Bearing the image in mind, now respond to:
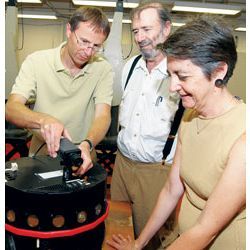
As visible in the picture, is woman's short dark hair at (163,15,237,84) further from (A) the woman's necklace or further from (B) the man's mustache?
(B) the man's mustache

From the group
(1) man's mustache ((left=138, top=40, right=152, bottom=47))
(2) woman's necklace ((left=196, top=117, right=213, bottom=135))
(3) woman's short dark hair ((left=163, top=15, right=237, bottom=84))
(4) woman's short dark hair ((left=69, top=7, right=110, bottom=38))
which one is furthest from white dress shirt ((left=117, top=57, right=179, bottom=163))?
(3) woman's short dark hair ((left=163, top=15, right=237, bottom=84))

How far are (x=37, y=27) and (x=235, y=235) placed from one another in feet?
28.7

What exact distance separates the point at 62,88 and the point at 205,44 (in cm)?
83

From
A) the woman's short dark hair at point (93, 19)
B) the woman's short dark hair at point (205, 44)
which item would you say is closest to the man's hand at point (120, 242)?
the woman's short dark hair at point (205, 44)

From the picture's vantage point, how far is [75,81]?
157cm

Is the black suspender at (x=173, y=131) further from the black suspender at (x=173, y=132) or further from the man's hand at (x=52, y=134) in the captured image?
the man's hand at (x=52, y=134)

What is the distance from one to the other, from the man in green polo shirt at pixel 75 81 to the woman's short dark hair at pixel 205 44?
1.84ft

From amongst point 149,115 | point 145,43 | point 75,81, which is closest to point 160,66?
point 145,43

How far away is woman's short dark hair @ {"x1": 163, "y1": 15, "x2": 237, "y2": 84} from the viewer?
0.94 metres

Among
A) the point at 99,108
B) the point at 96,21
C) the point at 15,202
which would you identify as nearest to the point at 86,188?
the point at 15,202

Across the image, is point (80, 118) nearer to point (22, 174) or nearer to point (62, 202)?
point (22, 174)

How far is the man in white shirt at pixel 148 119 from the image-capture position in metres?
1.70

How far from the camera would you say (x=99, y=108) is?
5.04 ft

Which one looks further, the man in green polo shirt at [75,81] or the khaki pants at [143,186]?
the khaki pants at [143,186]
